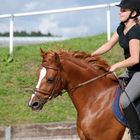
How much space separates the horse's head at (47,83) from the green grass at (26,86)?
3626 mm

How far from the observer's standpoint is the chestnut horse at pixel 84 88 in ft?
21.4

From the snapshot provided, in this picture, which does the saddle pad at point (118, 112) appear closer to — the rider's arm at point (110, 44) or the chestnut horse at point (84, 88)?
the chestnut horse at point (84, 88)

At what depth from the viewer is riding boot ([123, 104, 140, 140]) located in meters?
6.46

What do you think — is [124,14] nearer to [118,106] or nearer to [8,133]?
[118,106]

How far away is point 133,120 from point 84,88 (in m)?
0.77

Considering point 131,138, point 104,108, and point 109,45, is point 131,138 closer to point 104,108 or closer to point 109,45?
point 104,108

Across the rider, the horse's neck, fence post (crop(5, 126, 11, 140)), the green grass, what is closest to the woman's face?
the rider

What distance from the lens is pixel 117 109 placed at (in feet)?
21.5

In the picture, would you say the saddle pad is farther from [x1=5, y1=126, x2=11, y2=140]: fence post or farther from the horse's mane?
[x1=5, y1=126, x2=11, y2=140]: fence post

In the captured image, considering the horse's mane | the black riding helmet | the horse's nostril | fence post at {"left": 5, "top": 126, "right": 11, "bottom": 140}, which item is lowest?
fence post at {"left": 5, "top": 126, "right": 11, "bottom": 140}

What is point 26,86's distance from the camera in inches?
504

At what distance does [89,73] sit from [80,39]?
8.72 m

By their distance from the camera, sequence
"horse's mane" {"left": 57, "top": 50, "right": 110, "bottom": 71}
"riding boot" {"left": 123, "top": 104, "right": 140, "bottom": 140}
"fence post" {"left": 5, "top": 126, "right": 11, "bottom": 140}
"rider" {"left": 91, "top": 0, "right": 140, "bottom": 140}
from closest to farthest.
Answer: "rider" {"left": 91, "top": 0, "right": 140, "bottom": 140} → "riding boot" {"left": 123, "top": 104, "right": 140, "bottom": 140} → "horse's mane" {"left": 57, "top": 50, "right": 110, "bottom": 71} → "fence post" {"left": 5, "top": 126, "right": 11, "bottom": 140}

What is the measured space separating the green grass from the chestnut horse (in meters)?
3.42
